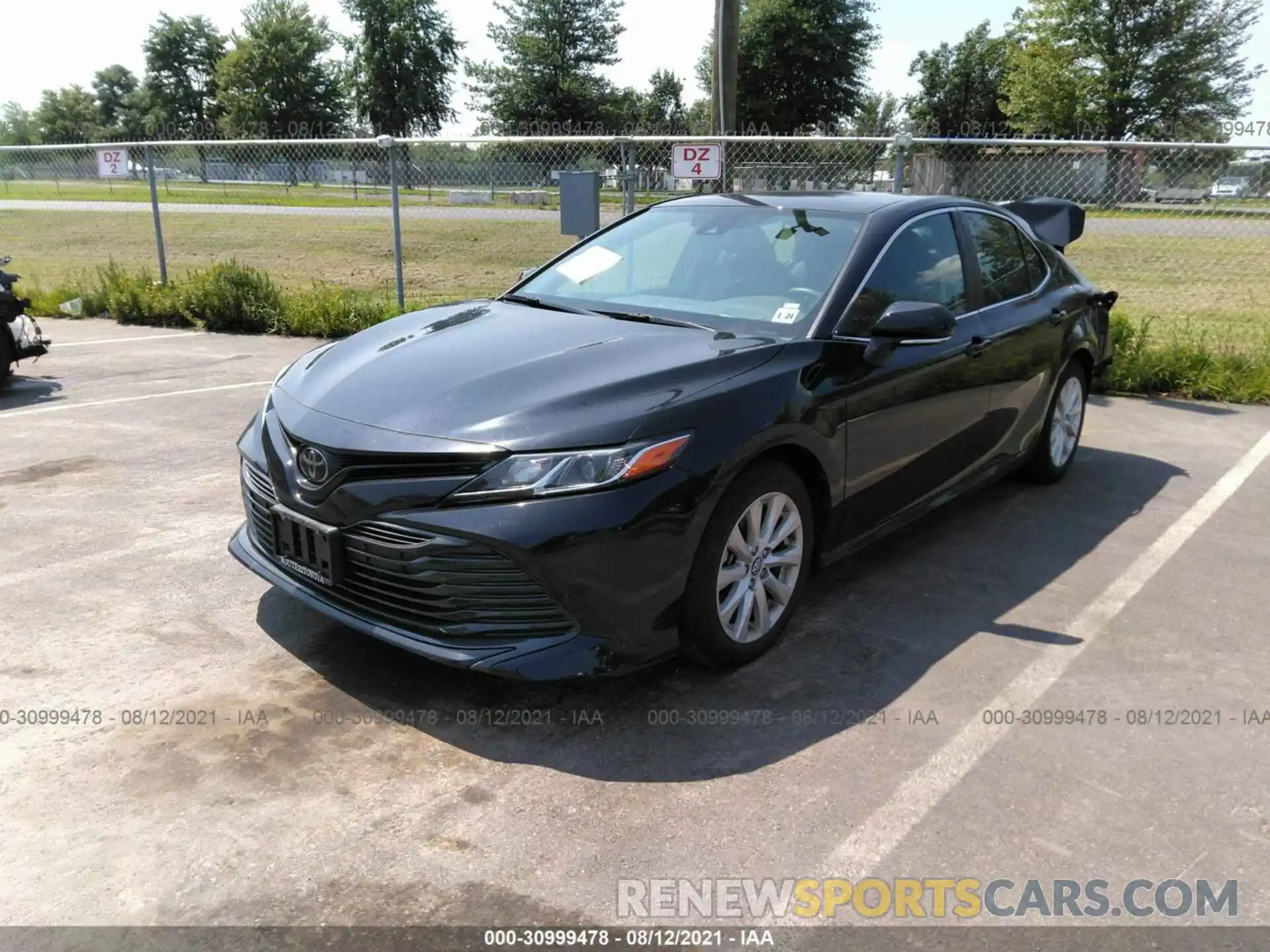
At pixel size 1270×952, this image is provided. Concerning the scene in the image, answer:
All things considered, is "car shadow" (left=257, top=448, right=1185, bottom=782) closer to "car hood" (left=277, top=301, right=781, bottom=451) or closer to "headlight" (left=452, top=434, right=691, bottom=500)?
"headlight" (left=452, top=434, right=691, bottom=500)

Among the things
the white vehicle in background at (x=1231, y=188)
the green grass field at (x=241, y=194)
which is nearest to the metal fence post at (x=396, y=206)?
the green grass field at (x=241, y=194)

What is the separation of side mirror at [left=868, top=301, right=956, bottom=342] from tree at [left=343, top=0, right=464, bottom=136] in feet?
223

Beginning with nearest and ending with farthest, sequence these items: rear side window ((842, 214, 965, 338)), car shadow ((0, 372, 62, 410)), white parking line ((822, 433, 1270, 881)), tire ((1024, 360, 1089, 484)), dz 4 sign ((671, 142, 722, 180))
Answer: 1. white parking line ((822, 433, 1270, 881))
2. rear side window ((842, 214, 965, 338))
3. tire ((1024, 360, 1089, 484))
4. car shadow ((0, 372, 62, 410))
5. dz 4 sign ((671, 142, 722, 180))

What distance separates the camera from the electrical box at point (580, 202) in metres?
8.20

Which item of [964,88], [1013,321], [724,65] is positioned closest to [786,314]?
[1013,321]

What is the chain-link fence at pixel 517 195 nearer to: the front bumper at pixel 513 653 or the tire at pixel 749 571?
the tire at pixel 749 571

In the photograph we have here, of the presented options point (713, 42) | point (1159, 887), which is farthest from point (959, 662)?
point (713, 42)

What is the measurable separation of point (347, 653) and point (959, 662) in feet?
7.42

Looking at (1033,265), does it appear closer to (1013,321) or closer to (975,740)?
(1013,321)

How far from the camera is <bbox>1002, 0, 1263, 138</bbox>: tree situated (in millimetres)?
44125

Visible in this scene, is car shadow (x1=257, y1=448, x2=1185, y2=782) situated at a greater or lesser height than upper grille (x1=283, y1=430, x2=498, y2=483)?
lesser

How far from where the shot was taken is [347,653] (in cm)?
355

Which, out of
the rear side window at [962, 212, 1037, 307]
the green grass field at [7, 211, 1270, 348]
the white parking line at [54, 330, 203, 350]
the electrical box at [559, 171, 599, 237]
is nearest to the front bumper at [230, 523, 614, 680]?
the rear side window at [962, 212, 1037, 307]

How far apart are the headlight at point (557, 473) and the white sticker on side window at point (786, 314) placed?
1124 mm
